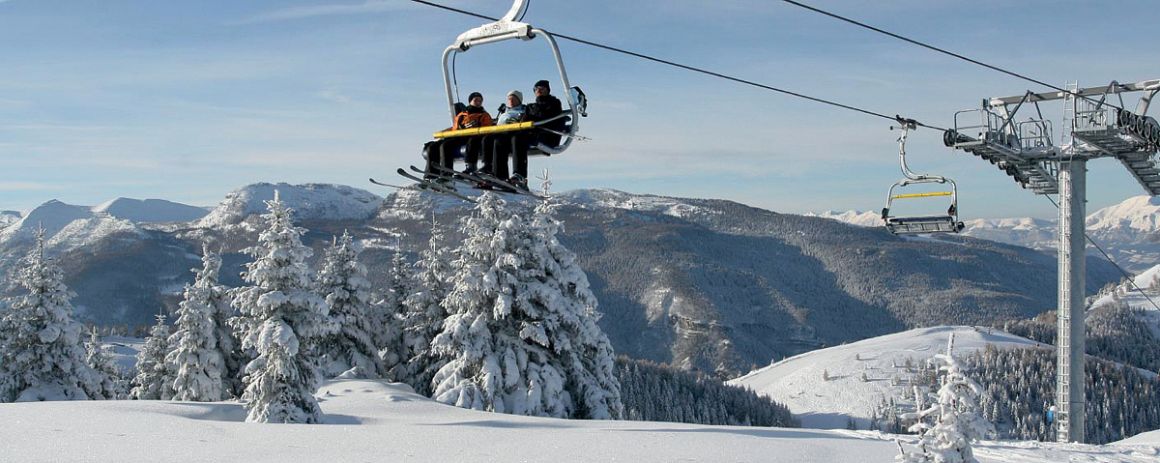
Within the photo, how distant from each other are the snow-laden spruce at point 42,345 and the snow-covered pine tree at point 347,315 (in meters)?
8.19

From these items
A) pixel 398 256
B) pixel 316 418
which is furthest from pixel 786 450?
pixel 398 256

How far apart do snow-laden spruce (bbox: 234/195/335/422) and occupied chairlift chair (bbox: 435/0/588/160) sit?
12.6 m

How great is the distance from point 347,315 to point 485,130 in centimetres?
2071

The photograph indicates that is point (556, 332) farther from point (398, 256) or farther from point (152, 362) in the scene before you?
point (152, 362)

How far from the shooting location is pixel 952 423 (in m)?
13.1

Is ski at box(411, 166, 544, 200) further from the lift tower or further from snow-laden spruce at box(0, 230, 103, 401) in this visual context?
snow-laden spruce at box(0, 230, 103, 401)

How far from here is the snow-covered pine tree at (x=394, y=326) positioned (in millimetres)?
35875

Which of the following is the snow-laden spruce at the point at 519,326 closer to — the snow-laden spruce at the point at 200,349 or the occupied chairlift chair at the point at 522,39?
the snow-laden spruce at the point at 200,349

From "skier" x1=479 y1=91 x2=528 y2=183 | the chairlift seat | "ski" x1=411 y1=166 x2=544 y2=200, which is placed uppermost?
"skier" x1=479 y1=91 x2=528 y2=183

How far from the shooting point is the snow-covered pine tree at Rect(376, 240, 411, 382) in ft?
118

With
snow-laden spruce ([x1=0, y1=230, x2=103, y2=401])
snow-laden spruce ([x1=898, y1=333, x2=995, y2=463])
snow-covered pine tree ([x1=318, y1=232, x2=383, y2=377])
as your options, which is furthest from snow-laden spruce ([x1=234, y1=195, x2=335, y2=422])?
snow-laden spruce ([x1=898, y1=333, x2=995, y2=463])

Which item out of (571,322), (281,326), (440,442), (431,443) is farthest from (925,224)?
(281,326)

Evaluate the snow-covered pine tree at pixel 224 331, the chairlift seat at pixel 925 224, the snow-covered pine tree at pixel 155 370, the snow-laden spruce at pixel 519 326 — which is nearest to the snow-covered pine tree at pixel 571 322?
the snow-laden spruce at pixel 519 326

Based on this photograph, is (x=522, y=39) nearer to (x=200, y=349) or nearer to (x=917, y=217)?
(x=917, y=217)
